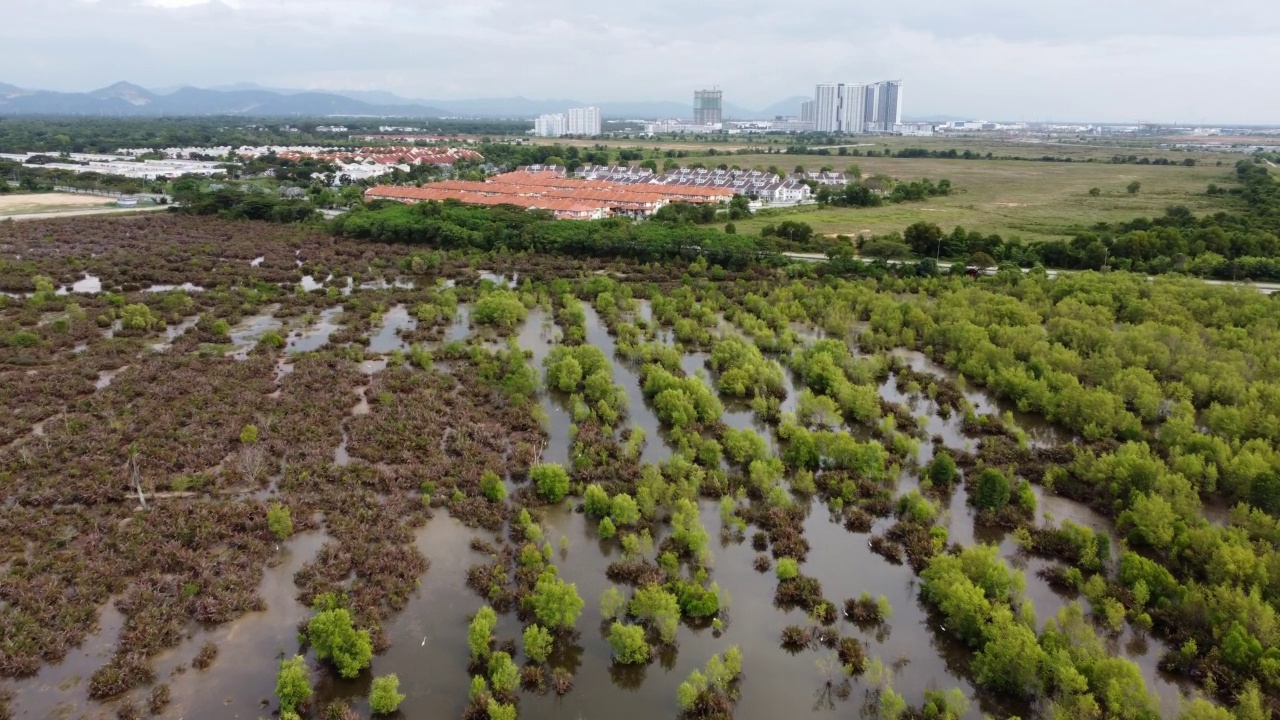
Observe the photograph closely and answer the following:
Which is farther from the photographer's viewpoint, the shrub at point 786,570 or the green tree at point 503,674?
the shrub at point 786,570

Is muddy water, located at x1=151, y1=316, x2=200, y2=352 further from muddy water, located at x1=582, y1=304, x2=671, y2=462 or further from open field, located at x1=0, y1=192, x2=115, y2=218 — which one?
open field, located at x1=0, y1=192, x2=115, y2=218

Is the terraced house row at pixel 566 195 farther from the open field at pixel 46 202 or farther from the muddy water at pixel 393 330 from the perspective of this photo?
the muddy water at pixel 393 330

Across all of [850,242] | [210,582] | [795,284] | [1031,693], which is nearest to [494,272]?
[795,284]

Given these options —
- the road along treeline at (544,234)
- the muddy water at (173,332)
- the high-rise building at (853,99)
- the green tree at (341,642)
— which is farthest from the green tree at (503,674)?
the high-rise building at (853,99)

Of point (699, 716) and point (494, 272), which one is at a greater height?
point (494, 272)

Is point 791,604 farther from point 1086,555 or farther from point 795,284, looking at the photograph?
point 795,284

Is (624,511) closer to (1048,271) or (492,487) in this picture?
(492,487)
